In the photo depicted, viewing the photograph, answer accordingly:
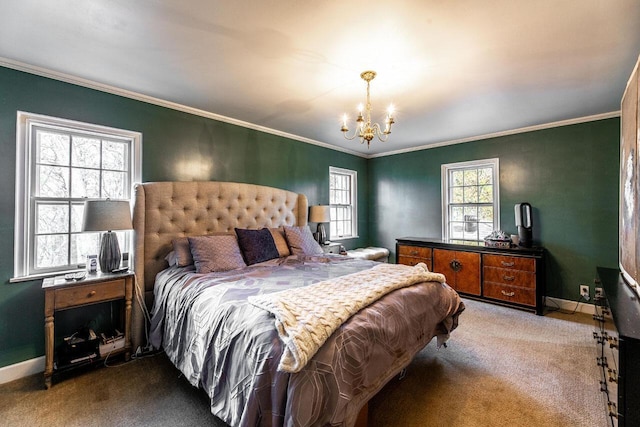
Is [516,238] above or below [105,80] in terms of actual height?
below

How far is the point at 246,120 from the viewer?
3.59m

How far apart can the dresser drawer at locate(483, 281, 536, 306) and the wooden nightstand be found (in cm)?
417

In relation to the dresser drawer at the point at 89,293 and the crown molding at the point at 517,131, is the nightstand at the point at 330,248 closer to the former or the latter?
the crown molding at the point at 517,131

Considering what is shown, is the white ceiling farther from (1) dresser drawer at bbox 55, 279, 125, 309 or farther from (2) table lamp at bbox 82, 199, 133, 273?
(1) dresser drawer at bbox 55, 279, 125, 309

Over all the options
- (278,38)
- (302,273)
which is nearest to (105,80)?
(278,38)

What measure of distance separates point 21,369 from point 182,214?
169 cm

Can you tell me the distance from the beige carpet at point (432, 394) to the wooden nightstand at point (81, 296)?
22 cm

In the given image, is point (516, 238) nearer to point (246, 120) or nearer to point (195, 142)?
point (246, 120)

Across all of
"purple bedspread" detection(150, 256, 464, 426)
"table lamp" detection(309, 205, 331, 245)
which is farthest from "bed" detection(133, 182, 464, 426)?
"table lamp" detection(309, 205, 331, 245)

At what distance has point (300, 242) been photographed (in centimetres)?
337

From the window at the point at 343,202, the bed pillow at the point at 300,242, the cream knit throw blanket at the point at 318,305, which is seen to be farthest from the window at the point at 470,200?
the cream knit throw blanket at the point at 318,305

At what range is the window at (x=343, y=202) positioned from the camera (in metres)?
5.12

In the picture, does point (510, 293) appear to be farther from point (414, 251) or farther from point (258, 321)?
point (258, 321)

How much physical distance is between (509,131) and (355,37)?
3308mm
